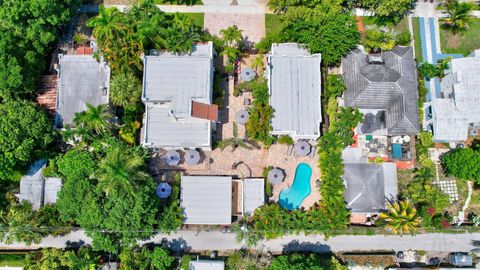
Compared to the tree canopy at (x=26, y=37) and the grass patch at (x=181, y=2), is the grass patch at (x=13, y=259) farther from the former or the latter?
the grass patch at (x=181, y=2)

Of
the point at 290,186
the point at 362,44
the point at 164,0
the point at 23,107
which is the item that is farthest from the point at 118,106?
the point at 362,44

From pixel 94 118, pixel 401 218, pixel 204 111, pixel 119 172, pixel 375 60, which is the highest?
pixel 375 60

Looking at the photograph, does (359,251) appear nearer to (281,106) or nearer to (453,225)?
(453,225)

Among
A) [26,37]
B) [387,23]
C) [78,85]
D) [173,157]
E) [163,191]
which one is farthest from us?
[387,23]

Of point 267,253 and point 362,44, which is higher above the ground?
point 362,44

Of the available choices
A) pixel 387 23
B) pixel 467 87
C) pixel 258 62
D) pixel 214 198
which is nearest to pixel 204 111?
pixel 214 198

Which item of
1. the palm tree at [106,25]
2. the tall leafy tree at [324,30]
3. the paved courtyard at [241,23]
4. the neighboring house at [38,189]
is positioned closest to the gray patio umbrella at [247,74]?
the paved courtyard at [241,23]

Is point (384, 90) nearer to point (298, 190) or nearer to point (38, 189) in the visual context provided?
point (298, 190)
